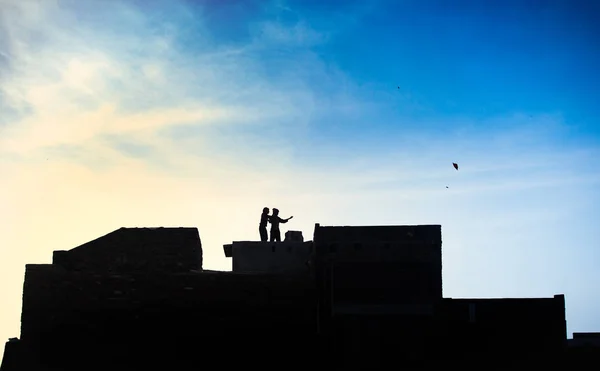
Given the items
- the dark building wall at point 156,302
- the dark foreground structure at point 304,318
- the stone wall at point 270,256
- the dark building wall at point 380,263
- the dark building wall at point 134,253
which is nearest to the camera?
the dark foreground structure at point 304,318

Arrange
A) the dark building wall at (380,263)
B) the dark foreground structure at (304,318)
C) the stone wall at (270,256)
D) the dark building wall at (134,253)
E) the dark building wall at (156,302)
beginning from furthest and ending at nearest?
the stone wall at (270,256)
the dark building wall at (134,253)
the dark building wall at (156,302)
the dark building wall at (380,263)
the dark foreground structure at (304,318)

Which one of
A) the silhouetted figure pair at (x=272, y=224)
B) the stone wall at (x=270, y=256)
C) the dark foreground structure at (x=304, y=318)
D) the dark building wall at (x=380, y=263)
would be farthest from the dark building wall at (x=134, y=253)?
the dark building wall at (x=380, y=263)

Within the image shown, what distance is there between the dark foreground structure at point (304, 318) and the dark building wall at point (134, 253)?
2.65 feet

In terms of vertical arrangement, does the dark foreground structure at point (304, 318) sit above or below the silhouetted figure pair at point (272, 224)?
below

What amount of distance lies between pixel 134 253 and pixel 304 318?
682 cm

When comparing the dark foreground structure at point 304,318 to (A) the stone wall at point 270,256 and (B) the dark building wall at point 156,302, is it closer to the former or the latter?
(B) the dark building wall at point 156,302

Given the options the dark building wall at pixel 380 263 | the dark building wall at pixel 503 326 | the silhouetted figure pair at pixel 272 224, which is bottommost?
the dark building wall at pixel 503 326

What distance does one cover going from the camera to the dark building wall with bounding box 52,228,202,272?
27859 mm

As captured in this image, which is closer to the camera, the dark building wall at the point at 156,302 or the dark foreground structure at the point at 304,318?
the dark foreground structure at the point at 304,318

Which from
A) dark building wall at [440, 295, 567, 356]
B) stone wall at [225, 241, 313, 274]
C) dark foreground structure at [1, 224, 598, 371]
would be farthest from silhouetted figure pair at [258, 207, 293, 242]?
dark building wall at [440, 295, 567, 356]

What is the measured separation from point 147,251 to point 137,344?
3.58 metres

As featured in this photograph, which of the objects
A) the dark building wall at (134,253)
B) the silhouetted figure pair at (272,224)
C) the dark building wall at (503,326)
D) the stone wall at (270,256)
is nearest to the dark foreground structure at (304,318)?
the dark building wall at (503,326)

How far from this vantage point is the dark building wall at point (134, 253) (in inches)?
1097

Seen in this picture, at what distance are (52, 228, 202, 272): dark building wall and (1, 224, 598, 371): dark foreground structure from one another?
0.81m
